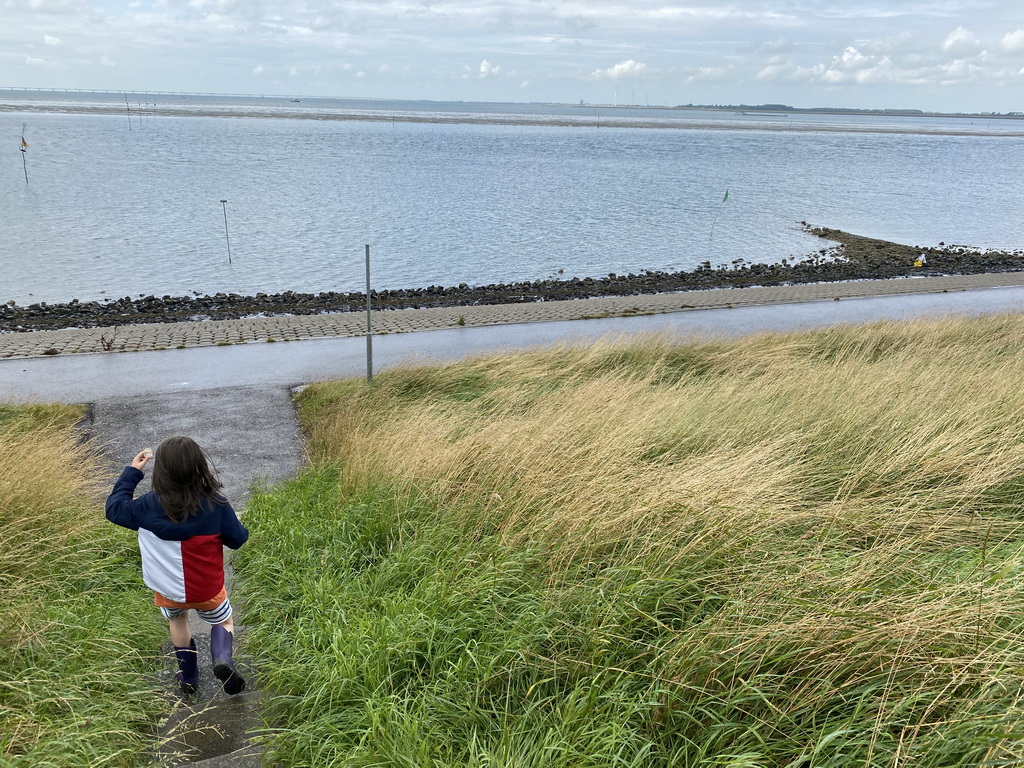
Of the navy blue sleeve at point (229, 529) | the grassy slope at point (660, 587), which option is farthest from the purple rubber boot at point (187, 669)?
the navy blue sleeve at point (229, 529)

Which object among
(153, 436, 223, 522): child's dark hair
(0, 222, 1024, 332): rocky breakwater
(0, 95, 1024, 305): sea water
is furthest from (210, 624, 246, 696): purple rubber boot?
(0, 95, 1024, 305): sea water

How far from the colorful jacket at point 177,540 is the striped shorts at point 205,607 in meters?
0.04

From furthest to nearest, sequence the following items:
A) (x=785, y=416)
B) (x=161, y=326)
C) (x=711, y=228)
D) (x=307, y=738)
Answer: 1. (x=711, y=228)
2. (x=161, y=326)
3. (x=785, y=416)
4. (x=307, y=738)

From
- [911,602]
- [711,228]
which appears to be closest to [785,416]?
[911,602]

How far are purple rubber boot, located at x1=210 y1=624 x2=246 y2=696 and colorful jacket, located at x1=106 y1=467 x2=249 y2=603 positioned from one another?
0.23 m

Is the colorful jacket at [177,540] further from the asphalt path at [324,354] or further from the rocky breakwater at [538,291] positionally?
the rocky breakwater at [538,291]

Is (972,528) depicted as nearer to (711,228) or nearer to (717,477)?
(717,477)

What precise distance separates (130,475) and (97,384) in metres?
7.90

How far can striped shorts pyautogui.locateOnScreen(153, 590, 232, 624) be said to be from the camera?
12.7ft

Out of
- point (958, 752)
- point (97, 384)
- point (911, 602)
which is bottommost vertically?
point (97, 384)

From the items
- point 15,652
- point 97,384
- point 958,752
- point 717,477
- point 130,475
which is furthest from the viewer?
point 97,384

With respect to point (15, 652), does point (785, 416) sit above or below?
above

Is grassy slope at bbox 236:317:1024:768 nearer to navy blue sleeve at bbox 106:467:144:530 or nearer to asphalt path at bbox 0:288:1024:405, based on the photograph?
navy blue sleeve at bbox 106:467:144:530

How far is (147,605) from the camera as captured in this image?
182 inches
